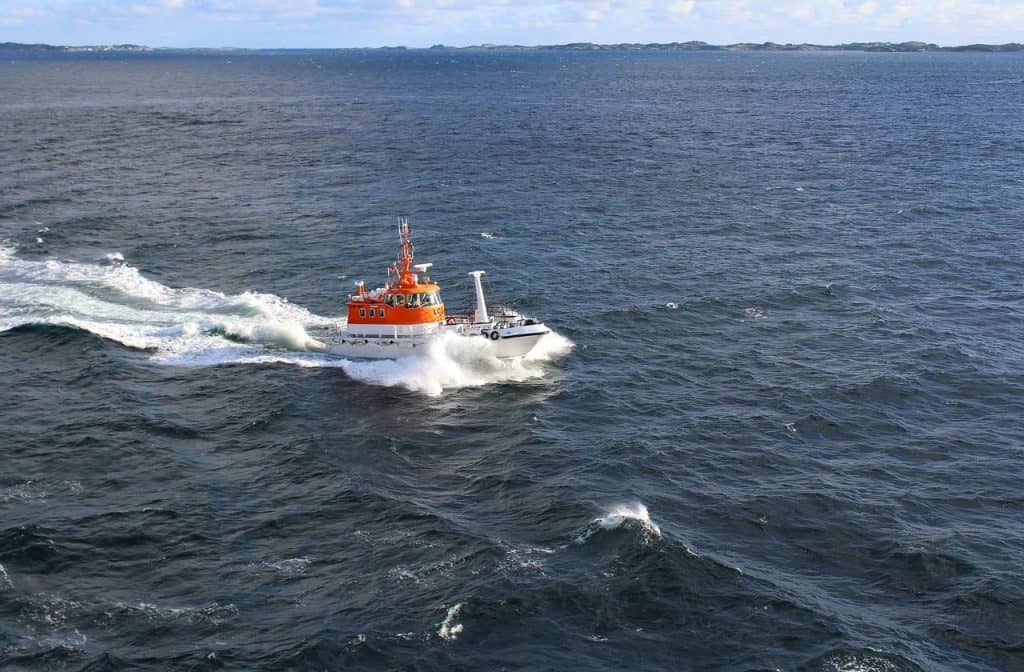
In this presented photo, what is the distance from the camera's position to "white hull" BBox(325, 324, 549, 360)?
229 feet

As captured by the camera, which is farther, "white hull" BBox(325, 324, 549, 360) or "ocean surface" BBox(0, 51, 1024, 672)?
"white hull" BBox(325, 324, 549, 360)

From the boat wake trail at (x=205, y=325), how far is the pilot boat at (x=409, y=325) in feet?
2.97

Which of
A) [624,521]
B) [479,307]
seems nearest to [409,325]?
[479,307]

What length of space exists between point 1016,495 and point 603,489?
76.5 ft

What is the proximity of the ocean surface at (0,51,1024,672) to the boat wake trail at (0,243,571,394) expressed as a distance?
1.17 feet

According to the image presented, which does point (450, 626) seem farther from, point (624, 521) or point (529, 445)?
point (529, 445)

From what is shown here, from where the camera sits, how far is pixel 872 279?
90.8m

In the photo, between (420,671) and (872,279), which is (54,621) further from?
(872,279)

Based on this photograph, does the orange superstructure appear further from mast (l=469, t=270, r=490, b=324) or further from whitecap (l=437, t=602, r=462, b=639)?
whitecap (l=437, t=602, r=462, b=639)

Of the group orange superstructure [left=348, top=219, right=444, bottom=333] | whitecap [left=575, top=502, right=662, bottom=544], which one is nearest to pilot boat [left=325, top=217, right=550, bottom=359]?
orange superstructure [left=348, top=219, right=444, bottom=333]

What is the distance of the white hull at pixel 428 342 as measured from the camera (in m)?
69.8

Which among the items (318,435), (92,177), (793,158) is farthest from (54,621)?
(793,158)

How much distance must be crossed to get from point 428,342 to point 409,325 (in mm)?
2088

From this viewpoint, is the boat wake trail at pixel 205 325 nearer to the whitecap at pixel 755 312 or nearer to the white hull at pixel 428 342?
the white hull at pixel 428 342
